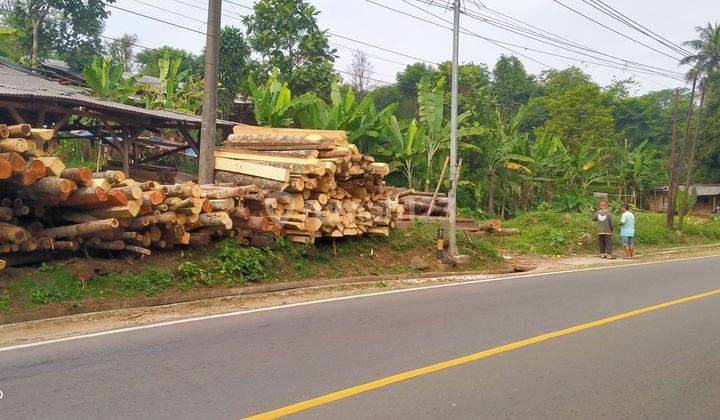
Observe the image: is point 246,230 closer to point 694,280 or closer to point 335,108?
point 335,108

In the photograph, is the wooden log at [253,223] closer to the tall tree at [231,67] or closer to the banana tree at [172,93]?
the banana tree at [172,93]

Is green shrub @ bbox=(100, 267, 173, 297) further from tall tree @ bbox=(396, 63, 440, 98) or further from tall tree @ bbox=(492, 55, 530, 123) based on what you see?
tall tree @ bbox=(492, 55, 530, 123)

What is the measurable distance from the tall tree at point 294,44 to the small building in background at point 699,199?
28.1m

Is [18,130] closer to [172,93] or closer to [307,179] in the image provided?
[307,179]

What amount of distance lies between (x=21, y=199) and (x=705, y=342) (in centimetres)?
933

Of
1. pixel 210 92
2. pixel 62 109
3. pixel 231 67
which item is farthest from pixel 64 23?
pixel 210 92

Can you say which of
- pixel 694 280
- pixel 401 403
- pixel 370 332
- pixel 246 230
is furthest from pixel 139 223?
pixel 694 280

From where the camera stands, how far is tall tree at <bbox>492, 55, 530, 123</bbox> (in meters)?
60.2

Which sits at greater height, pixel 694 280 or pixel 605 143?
pixel 605 143

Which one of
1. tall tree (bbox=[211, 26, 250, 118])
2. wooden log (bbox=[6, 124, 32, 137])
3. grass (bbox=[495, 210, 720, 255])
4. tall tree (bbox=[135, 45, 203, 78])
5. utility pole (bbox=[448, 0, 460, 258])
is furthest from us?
tall tree (bbox=[135, 45, 203, 78])

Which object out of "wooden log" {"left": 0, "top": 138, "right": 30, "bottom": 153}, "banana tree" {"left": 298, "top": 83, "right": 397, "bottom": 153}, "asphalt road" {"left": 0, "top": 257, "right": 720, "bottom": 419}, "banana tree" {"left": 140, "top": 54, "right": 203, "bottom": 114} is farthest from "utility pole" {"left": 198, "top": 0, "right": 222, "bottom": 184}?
"banana tree" {"left": 140, "top": 54, "right": 203, "bottom": 114}

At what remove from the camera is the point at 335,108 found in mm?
17469

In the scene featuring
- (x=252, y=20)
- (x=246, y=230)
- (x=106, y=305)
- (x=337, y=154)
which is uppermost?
(x=252, y=20)

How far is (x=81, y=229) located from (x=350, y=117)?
35.3 ft
